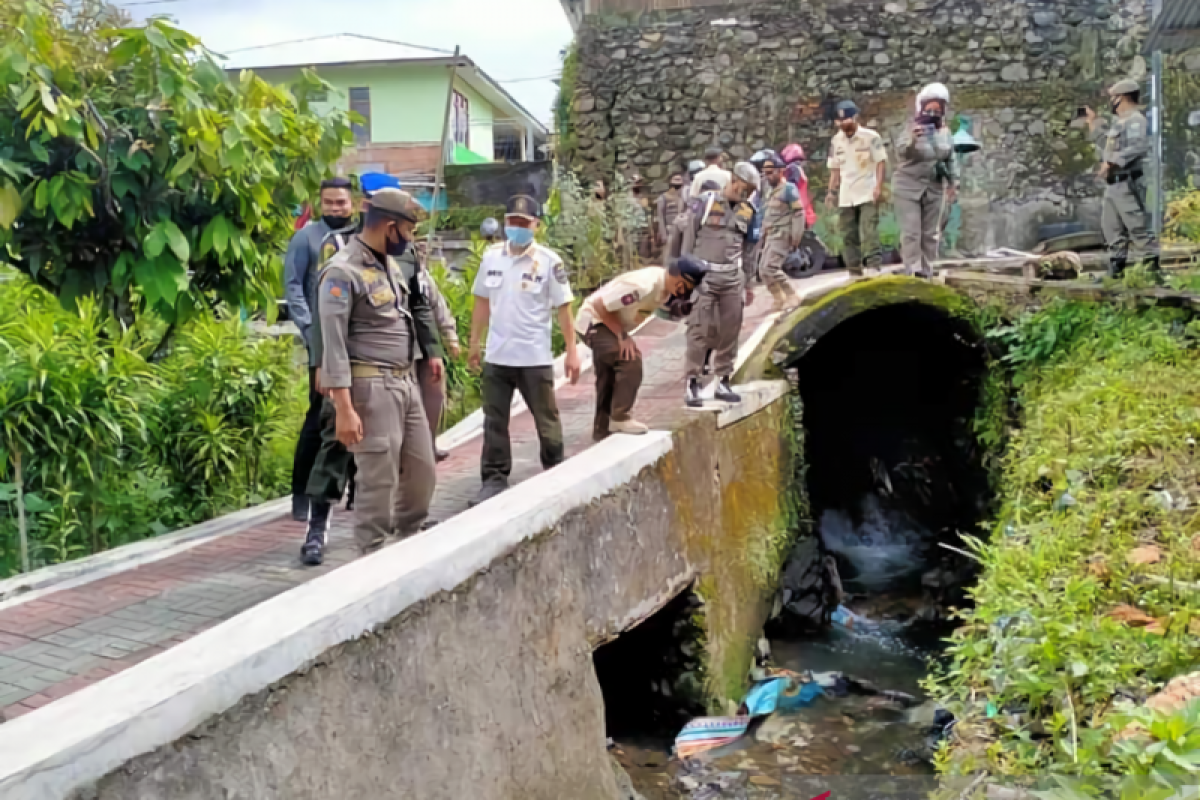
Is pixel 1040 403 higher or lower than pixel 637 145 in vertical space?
lower

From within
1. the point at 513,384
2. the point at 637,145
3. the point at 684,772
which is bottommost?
the point at 684,772

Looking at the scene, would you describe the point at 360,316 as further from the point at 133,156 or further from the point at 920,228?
the point at 920,228

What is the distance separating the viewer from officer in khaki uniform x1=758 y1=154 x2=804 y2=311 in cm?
966

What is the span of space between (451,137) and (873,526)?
15797mm

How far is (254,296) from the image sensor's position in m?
5.70

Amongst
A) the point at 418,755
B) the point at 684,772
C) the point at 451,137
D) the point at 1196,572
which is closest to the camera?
the point at 418,755

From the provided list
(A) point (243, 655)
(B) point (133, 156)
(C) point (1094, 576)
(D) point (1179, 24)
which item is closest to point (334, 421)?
(B) point (133, 156)

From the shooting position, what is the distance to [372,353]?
176 inches

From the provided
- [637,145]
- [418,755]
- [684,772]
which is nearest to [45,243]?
[418,755]

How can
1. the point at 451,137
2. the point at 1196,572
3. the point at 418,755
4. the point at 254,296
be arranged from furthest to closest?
1. the point at 451,137
2. the point at 254,296
3. the point at 1196,572
4. the point at 418,755

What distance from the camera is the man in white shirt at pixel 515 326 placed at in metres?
5.71

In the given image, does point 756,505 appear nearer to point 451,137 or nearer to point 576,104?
point 576,104

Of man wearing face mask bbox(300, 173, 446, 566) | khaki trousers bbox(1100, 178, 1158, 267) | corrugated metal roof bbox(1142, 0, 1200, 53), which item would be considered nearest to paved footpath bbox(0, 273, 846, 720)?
man wearing face mask bbox(300, 173, 446, 566)

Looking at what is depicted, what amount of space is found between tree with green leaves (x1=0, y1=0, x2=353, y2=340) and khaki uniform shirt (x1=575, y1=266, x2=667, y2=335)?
5.90ft
